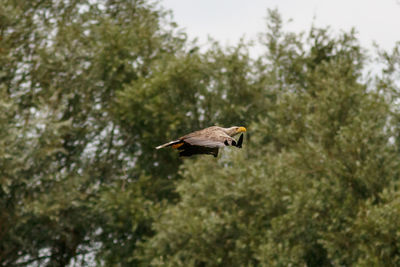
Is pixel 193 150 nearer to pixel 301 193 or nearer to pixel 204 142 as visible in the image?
pixel 204 142

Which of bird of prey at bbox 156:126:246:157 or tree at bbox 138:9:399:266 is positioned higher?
bird of prey at bbox 156:126:246:157

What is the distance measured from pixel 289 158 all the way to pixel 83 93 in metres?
10.8

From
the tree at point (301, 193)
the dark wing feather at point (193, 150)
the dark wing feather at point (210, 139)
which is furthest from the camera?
the tree at point (301, 193)

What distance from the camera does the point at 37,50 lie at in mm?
28078

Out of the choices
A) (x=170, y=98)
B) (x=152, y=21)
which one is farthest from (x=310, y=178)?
(x=152, y=21)

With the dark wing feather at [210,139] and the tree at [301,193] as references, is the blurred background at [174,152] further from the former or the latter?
the dark wing feather at [210,139]

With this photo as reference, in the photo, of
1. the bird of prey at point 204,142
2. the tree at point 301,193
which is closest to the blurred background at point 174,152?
the tree at point 301,193

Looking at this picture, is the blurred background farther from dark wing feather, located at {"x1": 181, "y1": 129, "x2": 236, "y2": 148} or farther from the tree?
dark wing feather, located at {"x1": 181, "y1": 129, "x2": 236, "y2": 148}

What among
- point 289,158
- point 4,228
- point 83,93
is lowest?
point 4,228

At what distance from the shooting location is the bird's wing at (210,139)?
471cm

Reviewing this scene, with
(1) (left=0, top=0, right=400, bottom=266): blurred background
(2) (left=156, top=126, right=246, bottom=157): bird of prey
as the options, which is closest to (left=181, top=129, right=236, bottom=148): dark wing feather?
(2) (left=156, top=126, right=246, bottom=157): bird of prey

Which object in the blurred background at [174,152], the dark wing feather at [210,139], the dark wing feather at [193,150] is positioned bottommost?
the blurred background at [174,152]

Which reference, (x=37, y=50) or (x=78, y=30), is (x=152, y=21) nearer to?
(x=78, y=30)

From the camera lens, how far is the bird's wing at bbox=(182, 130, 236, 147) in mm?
4715
